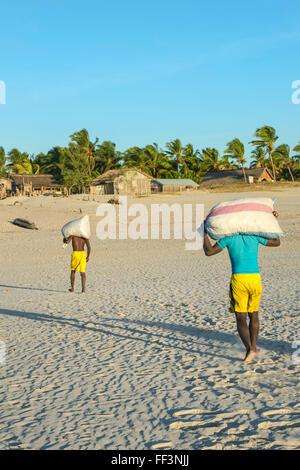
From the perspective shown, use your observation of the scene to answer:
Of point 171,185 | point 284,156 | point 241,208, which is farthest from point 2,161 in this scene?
point 241,208

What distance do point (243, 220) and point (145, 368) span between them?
1.87m

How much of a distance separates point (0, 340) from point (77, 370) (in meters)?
1.82

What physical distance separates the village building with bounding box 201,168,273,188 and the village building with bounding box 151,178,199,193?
4346 mm

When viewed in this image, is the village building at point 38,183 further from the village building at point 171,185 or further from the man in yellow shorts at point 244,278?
the man in yellow shorts at point 244,278

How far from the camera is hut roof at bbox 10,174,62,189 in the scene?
54.6 metres

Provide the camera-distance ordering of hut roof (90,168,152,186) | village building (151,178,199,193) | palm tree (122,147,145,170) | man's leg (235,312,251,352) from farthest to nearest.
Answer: palm tree (122,147,145,170), village building (151,178,199,193), hut roof (90,168,152,186), man's leg (235,312,251,352)

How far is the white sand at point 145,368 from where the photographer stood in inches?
133

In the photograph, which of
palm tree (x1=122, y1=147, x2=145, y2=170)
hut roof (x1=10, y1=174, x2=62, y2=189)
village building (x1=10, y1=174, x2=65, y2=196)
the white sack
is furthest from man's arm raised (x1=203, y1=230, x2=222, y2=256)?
palm tree (x1=122, y1=147, x2=145, y2=170)

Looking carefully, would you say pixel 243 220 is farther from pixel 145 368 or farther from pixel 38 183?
pixel 38 183

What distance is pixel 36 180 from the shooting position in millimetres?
55281

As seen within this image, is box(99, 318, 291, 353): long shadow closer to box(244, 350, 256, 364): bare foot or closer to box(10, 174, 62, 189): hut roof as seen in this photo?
box(244, 350, 256, 364): bare foot

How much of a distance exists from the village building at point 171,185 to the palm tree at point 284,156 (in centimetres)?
1255
